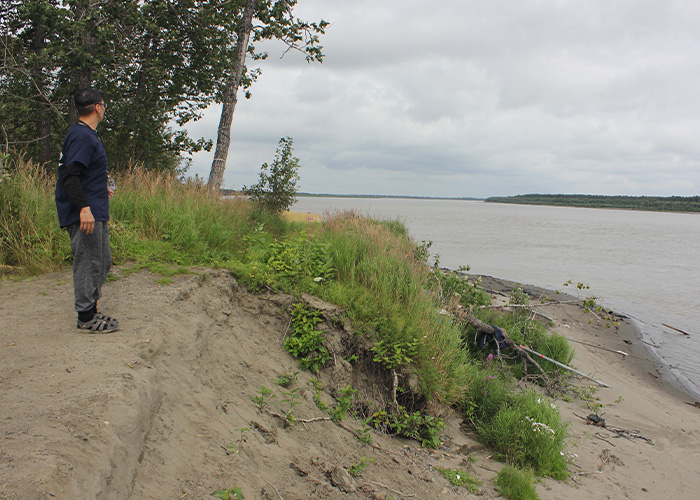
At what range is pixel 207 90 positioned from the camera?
16828 mm

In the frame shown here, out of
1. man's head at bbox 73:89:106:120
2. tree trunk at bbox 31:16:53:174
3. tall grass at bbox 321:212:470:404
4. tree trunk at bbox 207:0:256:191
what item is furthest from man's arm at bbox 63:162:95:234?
tree trunk at bbox 31:16:53:174

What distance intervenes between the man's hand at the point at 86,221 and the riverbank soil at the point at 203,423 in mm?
987

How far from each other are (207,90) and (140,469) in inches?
632

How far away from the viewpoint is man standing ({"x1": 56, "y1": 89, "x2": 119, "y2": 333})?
421 cm

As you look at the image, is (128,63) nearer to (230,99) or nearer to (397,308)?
(230,99)

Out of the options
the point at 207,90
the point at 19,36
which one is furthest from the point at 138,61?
the point at 19,36

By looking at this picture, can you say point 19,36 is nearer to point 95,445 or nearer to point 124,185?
point 124,185

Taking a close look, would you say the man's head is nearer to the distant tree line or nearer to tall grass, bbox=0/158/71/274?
tall grass, bbox=0/158/71/274

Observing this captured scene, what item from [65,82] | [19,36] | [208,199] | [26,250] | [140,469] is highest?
[19,36]

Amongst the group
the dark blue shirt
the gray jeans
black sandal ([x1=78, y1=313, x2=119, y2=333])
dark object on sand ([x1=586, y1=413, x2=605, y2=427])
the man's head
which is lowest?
dark object on sand ([x1=586, y1=413, x2=605, y2=427])

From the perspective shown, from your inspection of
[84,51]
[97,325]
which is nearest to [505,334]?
[97,325]

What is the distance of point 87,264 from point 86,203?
605 mm

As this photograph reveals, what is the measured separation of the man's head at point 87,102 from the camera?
14.0 feet

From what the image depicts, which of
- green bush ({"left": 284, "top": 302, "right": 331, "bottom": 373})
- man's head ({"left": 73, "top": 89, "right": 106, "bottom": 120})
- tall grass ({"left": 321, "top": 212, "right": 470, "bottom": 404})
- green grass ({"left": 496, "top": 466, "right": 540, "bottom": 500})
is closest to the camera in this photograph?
man's head ({"left": 73, "top": 89, "right": 106, "bottom": 120})
